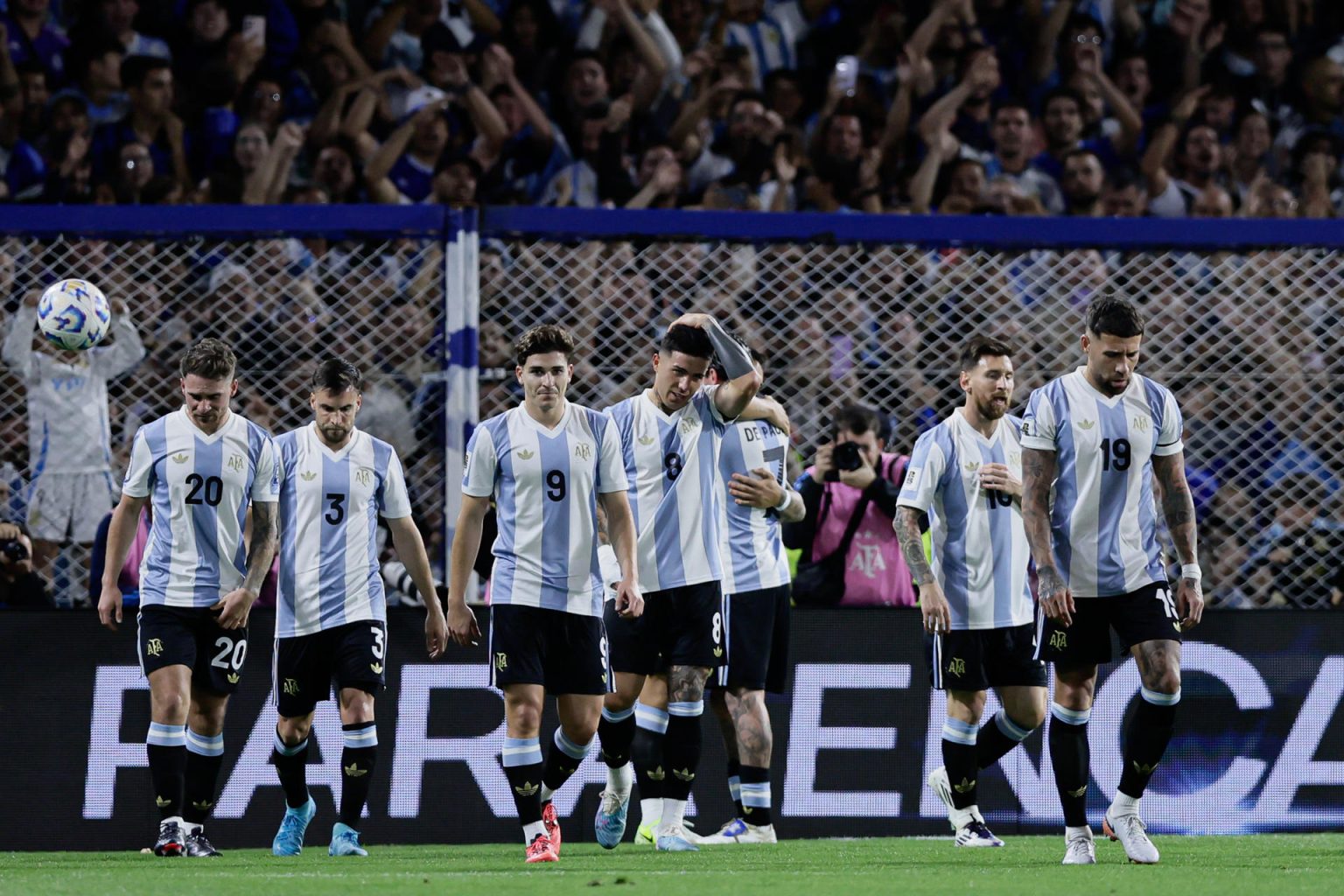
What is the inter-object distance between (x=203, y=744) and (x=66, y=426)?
1.90 meters

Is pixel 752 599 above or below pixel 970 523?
below

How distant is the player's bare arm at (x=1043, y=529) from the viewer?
20.1 ft

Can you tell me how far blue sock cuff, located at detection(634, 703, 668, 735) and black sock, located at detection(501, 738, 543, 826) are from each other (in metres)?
0.76

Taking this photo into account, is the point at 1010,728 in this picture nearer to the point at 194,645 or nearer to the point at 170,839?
the point at 194,645

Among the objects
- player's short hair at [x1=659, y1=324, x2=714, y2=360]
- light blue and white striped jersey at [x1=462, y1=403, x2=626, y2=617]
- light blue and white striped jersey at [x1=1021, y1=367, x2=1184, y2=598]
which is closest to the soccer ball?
light blue and white striped jersey at [x1=462, y1=403, x2=626, y2=617]

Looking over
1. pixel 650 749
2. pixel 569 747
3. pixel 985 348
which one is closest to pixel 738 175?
pixel 985 348

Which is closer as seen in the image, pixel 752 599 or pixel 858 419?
pixel 752 599

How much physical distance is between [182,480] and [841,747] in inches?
135

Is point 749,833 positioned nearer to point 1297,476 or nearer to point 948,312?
point 948,312

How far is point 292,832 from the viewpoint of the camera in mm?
7203

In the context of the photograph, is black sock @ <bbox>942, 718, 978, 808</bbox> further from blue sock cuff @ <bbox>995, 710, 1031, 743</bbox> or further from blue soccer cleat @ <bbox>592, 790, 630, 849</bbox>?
blue soccer cleat @ <bbox>592, 790, 630, 849</bbox>

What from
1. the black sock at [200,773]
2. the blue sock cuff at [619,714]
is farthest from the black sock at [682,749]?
the black sock at [200,773]

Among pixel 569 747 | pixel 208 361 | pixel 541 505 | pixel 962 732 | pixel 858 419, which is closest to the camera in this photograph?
pixel 541 505

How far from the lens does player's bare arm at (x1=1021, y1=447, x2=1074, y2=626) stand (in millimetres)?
6141
